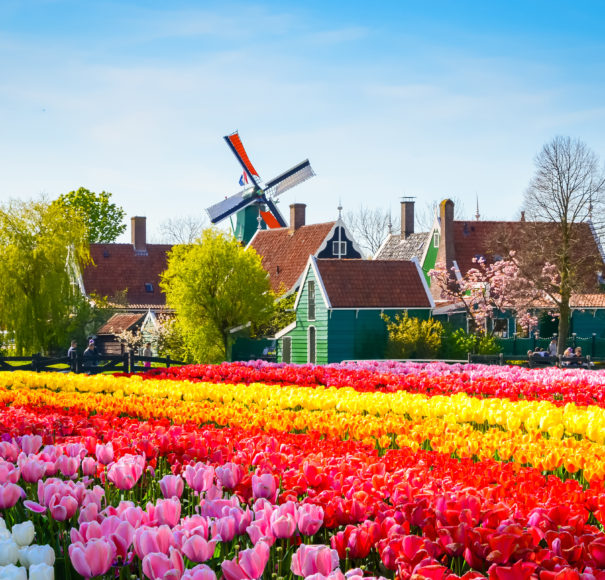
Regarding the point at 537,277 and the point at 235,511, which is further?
the point at 537,277

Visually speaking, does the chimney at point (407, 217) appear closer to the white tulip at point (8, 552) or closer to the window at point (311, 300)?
the window at point (311, 300)

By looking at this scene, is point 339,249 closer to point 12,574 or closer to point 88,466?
point 88,466

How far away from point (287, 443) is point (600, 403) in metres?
9.00

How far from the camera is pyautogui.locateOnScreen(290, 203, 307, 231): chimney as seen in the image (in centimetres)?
5516

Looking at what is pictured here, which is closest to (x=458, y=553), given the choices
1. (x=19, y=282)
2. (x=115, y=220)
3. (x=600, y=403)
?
(x=600, y=403)

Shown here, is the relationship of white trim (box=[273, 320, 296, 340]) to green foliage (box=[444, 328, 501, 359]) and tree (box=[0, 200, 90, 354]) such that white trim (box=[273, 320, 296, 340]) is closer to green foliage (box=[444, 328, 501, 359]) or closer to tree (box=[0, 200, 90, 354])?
green foliage (box=[444, 328, 501, 359])

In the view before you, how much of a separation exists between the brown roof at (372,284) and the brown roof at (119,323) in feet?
53.4

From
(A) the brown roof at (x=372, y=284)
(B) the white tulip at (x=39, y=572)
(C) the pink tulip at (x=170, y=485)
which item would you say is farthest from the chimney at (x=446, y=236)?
(B) the white tulip at (x=39, y=572)

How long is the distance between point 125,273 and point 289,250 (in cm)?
1577

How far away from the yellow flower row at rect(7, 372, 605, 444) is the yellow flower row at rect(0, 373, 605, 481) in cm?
4

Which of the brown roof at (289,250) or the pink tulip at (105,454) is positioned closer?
the pink tulip at (105,454)

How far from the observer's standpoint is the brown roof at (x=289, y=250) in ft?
168

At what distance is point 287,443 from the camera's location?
777 centimetres

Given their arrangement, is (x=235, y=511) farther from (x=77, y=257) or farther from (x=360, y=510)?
(x=77, y=257)
